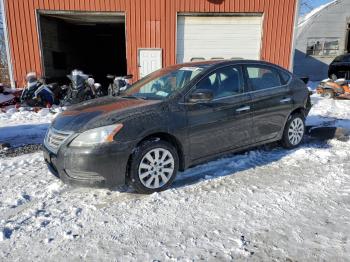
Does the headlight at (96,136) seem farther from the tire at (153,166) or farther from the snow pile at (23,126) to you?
the snow pile at (23,126)

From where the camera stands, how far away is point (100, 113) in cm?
353

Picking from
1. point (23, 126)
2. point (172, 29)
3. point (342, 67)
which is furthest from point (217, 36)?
point (342, 67)

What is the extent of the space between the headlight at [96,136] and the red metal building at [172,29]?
918cm

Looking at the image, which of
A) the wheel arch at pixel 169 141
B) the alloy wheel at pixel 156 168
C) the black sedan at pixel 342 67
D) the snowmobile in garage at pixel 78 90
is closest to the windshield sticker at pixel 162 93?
the wheel arch at pixel 169 141

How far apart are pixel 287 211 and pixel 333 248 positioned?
0.66 meters

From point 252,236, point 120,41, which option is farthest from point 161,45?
point 120,41

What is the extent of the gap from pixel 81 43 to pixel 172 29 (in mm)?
10820

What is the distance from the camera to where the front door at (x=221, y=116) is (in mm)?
3855

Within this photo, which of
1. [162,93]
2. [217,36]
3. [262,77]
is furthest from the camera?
[217,36]

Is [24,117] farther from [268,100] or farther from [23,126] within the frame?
[268,100]

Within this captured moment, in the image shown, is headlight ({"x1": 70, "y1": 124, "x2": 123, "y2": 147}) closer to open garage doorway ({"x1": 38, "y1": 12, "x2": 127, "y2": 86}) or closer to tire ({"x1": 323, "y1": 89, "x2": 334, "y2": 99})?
open garage doorway ({"x1": 38, "y1": 12, "x2": 127, "y2": 86})

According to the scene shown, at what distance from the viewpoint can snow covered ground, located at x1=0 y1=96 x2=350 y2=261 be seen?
255 centimetres

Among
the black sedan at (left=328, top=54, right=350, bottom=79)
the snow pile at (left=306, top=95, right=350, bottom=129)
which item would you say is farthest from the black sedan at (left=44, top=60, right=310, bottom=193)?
the black sedan at (left=328, top=54, right=350, bottom=79)

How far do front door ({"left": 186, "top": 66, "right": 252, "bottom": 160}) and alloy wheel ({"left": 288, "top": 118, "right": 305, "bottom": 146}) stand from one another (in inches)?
43.6
